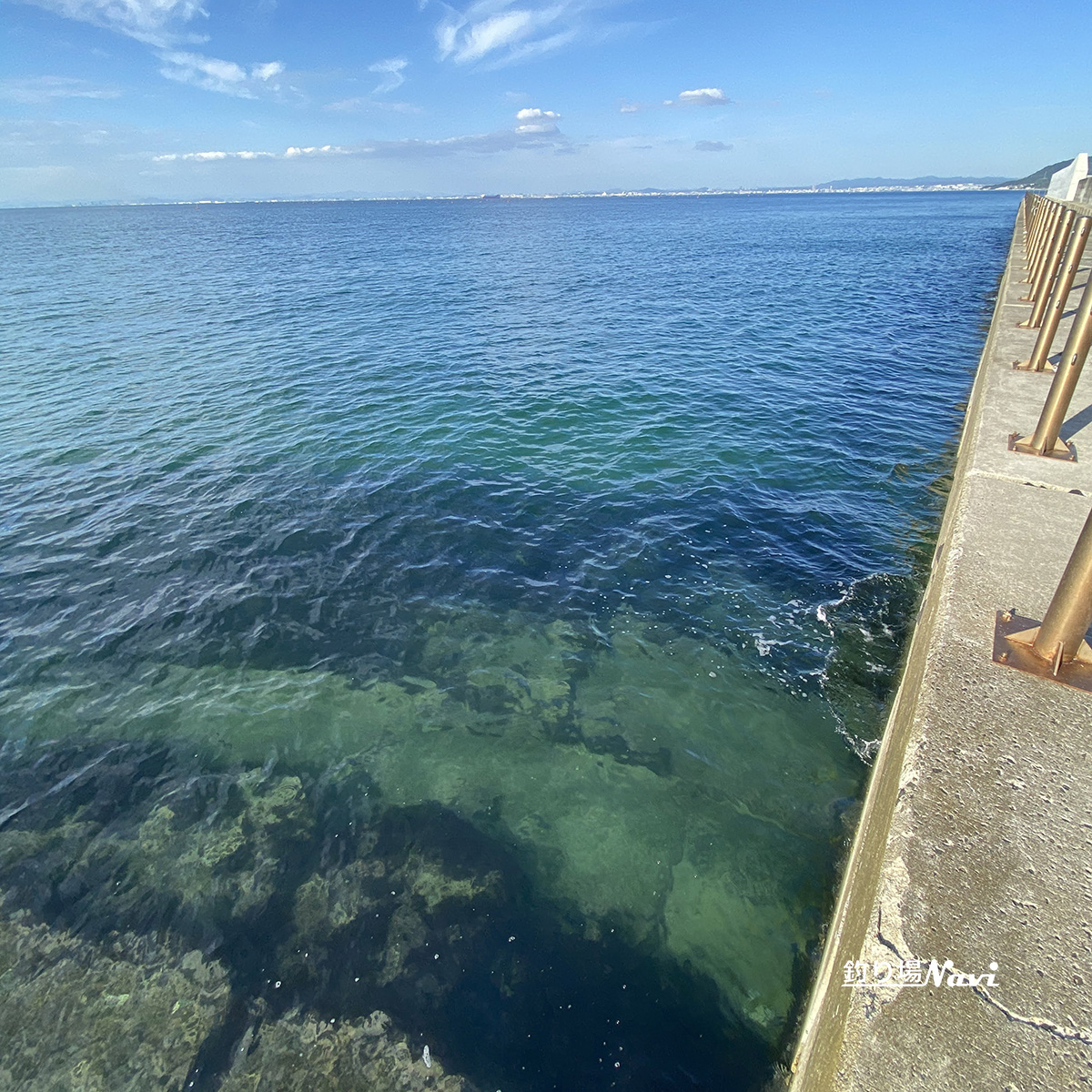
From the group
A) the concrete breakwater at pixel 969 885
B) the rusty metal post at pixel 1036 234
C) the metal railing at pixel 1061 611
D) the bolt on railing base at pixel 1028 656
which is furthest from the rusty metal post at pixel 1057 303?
the rusty metal post at pixel 1036 234

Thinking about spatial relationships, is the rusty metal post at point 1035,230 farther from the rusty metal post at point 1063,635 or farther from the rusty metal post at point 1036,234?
the rusty metal post at point 1063,635

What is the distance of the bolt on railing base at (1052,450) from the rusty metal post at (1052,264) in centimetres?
1137

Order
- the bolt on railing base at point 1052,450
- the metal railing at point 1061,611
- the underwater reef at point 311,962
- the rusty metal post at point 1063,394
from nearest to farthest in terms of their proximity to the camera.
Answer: the metal railing at point 1061,611 → the underwater reef at point 311,962 → the rusty metal post at point 1063,394 → the bolt on railing base at point 1052,450

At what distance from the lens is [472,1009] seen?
5.10 meters

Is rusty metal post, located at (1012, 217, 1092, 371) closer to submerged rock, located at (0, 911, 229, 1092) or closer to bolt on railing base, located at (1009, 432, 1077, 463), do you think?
bolt on railing base, located at (1009, 432, 1077, 463)

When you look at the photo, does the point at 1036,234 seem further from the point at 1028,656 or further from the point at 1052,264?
the point at 1028,656

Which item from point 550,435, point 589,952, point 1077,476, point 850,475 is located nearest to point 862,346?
point 850,475

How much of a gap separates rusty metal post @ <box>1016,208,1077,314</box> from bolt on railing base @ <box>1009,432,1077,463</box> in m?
11.4

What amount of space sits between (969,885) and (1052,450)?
8269mm

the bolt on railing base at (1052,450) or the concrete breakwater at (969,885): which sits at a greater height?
the bolt on railing base at (1052,450)

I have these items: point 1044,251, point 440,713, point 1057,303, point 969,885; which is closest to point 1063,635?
point 969,885

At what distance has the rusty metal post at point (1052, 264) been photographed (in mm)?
16516

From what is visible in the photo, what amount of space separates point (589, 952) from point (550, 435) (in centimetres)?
1309

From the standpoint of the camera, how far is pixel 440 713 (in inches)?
318
